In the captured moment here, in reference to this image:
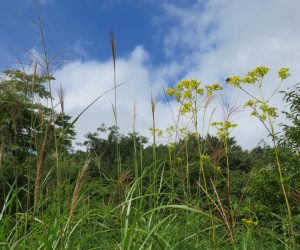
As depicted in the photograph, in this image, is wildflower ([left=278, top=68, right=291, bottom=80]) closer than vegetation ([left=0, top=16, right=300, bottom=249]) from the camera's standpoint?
No

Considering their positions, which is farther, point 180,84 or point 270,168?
point 270,168

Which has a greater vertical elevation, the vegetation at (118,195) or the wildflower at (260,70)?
the wildflower at (260,70)

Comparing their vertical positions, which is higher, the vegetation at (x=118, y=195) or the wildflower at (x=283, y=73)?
the wildflower at (x=283, y=73)

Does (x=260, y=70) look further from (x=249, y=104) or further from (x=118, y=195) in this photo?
(x=118, y=195)

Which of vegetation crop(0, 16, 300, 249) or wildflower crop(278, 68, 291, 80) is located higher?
wildflower crop(278, 68, 291, 80)

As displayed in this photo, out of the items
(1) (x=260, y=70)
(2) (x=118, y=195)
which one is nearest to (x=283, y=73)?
(1) (x=260, y=70)

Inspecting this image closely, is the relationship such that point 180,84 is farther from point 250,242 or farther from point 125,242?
point 125,242

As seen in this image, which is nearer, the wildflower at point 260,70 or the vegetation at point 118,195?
the vegetation at point 118,195

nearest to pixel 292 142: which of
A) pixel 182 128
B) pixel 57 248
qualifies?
pixel 182 128

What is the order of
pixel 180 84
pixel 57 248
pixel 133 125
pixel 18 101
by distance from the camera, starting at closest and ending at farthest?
pixel 57 248
pixel 133 125
pixel 18 101
pixel 180 84

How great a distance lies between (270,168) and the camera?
6.77 m

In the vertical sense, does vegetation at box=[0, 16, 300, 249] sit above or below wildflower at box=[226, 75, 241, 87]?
below

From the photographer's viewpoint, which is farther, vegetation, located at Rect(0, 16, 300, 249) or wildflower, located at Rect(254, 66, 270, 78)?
wildflower, located at Rect(254, 66, 270, 78)

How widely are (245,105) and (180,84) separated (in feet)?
1.93
